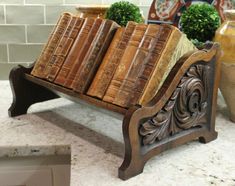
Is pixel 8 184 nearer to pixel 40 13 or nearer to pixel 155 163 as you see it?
pixel 155 163

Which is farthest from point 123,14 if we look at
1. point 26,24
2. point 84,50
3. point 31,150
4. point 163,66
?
point 26,24

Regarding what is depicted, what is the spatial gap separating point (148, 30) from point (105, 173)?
0.28m

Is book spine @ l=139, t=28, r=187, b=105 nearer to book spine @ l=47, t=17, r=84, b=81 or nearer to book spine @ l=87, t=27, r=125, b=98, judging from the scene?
book spine @ l=87, t=27, r=125, b=98

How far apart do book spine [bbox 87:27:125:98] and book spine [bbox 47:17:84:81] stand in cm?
11

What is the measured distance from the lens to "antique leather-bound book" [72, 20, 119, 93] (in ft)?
2.57

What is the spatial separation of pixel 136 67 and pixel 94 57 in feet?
0.39

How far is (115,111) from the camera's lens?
702 mm

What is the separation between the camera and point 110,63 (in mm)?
760

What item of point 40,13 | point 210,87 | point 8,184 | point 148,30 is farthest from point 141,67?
point 40,13

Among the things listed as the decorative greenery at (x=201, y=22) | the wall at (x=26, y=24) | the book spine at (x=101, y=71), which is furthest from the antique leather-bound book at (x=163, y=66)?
the wall at (x=26, y=24)

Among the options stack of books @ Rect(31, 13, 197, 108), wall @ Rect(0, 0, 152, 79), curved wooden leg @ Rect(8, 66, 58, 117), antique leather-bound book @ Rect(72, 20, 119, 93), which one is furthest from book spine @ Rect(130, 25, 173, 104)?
wall @ Rect(0, 0, 152, 79)

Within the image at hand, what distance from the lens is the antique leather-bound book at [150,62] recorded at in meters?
0.69

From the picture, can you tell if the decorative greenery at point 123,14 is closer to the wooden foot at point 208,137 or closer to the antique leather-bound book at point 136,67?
the antique leather-bound book at point 136,67

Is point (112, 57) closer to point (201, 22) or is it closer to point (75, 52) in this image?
point (75, 52)
